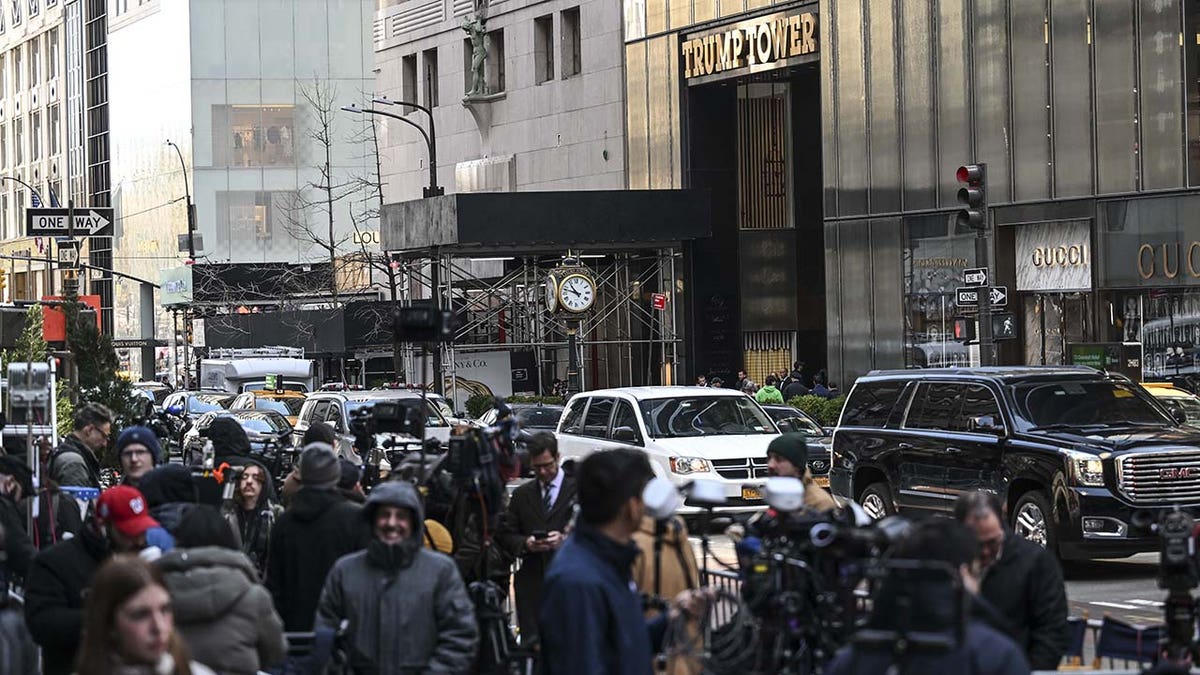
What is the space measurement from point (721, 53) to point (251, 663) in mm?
43050

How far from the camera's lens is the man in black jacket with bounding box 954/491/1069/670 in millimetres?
8375

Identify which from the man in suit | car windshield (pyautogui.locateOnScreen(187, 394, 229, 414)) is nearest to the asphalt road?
the man in suit

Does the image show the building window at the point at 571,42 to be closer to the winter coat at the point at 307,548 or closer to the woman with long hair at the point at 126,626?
the winter coat at the point at 307,548

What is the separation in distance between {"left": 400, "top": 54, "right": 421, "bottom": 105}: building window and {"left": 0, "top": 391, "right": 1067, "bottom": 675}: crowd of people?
183 feet

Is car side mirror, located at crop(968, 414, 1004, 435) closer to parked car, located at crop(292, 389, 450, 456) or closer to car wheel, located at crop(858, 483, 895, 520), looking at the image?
car wheel, located at crop(858, 483, 895, 520)

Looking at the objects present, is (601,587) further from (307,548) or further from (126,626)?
(307,548)

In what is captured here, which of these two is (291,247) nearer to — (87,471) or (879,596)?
(87,471)

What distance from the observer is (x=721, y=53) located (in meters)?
49.8

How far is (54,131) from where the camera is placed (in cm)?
12556

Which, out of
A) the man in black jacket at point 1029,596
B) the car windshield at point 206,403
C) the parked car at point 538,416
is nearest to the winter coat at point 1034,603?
the man in black jacket at point 1029,596

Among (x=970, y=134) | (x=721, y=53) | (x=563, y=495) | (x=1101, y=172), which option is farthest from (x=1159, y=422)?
(x=721, y=53)

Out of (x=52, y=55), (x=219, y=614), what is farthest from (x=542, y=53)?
(x=52, y=55)

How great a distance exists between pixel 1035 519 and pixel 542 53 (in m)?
42.4

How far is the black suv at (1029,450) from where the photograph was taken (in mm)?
17984
